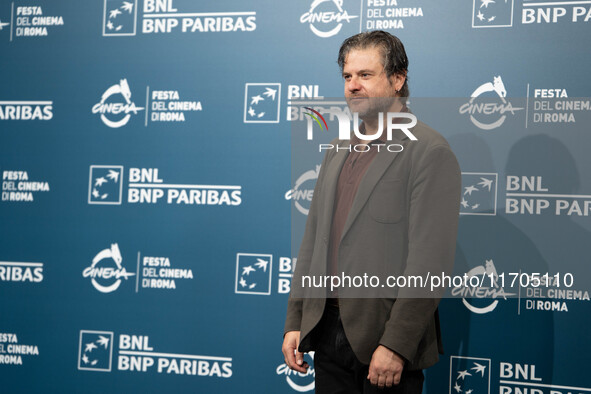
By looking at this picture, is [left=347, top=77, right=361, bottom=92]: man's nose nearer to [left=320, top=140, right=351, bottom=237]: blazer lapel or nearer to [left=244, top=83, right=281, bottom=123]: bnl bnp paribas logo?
[left=320, top=140, right=351, bottom=237]: blazer lapel

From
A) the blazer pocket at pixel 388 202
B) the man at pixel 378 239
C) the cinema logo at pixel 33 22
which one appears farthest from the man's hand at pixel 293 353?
the cinema logo at pixel 33 22

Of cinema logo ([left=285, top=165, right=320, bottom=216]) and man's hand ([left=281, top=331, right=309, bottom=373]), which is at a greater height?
cinema logo ([left=285, top=165, right=320, bottom=216])

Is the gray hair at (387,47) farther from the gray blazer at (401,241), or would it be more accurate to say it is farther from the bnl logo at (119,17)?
the bnl logo at (119,17)

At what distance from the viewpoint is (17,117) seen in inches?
127

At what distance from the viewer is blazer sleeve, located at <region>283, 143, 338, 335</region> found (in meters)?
2.08

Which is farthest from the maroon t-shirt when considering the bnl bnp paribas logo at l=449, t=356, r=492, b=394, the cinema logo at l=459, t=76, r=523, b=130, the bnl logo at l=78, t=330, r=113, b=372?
the bnl logo at l=78, t=330, r=113, b=372

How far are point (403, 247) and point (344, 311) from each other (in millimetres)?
261

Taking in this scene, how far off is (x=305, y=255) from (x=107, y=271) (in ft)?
4.48

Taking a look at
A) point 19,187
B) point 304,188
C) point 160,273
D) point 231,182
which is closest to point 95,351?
point 160,273

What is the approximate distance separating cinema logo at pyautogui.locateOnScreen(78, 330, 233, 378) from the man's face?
1.50 meters

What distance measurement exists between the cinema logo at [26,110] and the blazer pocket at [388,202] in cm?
202

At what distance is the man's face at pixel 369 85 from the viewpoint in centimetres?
199

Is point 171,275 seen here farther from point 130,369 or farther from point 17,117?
point 17,117

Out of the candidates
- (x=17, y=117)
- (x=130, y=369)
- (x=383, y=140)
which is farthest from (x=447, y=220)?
(x=17, y=117)
